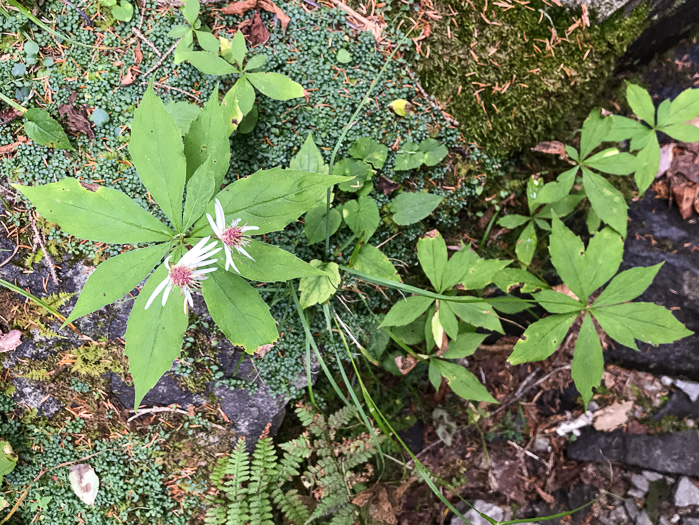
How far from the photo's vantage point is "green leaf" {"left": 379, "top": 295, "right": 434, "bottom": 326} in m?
2.65

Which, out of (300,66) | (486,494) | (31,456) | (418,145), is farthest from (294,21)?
(486,494)

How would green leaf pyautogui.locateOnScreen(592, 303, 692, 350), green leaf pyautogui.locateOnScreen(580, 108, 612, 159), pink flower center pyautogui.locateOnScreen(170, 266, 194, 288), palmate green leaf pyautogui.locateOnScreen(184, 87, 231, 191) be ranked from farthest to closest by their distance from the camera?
green leaf pyautogui.locateOnScreen(580, 108, 612, 159), green leaf pyautogui.locateOnScreen(592, 303, 692, 350), palmate green leaf pyautogui.locateOnScreen(184, 87, 231, 191), pink flower center pyautogui.locateOnScreen(170, 266, 194, 288)

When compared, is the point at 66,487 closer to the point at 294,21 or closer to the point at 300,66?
the point at 300,66

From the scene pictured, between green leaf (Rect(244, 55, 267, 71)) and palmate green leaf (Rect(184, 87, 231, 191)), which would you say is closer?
palmate green leaf (Rect(184, 87, 231, 191))

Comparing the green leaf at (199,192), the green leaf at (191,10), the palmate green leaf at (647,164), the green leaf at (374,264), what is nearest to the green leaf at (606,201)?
the palmate green leaf at (647,164)

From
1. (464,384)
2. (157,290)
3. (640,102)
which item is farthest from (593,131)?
(157,290)

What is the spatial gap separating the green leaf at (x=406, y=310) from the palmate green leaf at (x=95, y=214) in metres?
1.38

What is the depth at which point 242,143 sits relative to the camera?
8.62ft

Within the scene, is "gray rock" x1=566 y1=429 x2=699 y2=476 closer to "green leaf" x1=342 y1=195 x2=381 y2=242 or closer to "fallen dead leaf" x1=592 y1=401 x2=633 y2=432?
"fallen dead leaf" x1=592 y1=401 x2=633 y2=432

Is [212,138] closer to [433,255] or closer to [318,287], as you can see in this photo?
[318,287]

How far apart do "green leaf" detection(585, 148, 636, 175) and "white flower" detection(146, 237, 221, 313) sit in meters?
2.52

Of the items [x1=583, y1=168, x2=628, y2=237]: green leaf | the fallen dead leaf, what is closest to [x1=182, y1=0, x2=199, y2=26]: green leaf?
[x1=583, y1=168, x2=628, y2=237]: green leaf

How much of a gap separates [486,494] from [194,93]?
12.2ft

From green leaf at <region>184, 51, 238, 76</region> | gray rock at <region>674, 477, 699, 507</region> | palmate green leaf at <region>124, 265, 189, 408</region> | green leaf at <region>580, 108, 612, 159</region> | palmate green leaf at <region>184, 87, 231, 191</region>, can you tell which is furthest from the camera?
gray rock at <region>674, 477, 699, 507</region>
